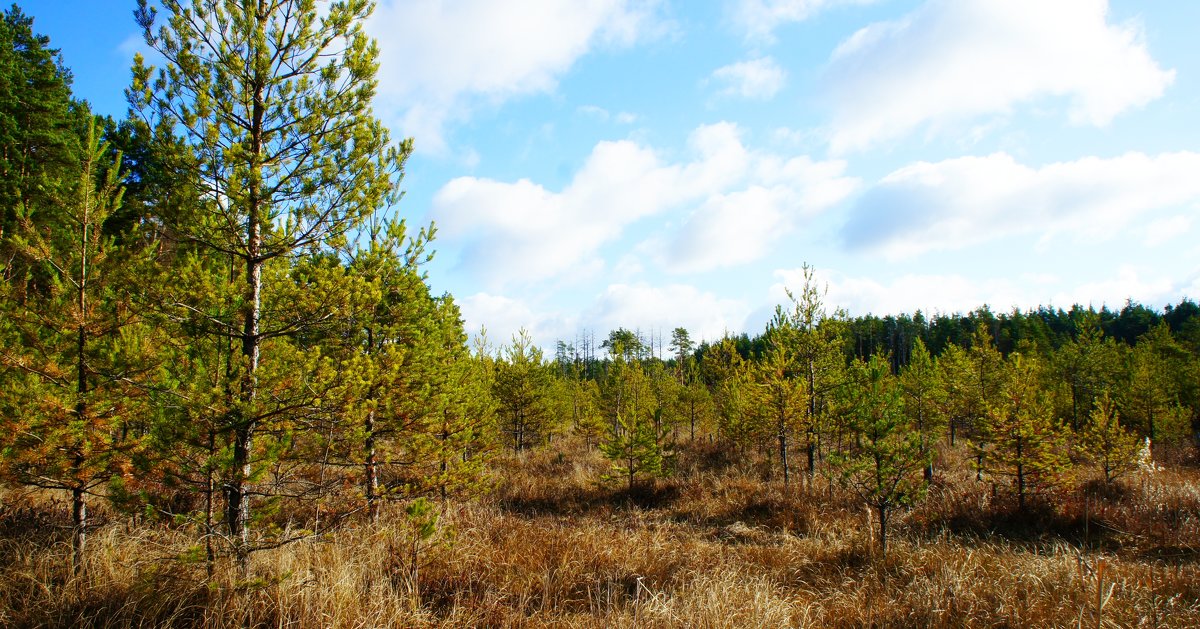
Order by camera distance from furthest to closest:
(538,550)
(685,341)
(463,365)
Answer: (685,341) < (463,365) < (538,550)

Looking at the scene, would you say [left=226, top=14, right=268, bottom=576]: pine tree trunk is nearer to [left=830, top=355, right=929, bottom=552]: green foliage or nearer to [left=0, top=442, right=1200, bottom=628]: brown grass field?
[left=0, top=442, right=1200, bottom=628]: brown grass field

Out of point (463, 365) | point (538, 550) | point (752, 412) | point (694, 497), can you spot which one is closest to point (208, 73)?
point (538, 550)

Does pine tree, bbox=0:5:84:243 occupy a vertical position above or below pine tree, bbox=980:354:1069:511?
above

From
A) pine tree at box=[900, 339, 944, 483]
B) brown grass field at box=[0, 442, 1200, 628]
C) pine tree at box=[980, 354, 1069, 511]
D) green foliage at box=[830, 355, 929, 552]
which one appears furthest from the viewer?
pine tree at box=[900, 339, 944, 483]

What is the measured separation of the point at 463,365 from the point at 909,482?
29.1ft

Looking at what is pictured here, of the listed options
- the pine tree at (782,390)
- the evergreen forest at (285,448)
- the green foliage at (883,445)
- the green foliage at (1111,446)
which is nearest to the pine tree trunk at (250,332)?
the evergreen forest at (285,448)

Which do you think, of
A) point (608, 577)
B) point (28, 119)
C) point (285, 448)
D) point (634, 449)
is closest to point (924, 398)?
point (634, 449)

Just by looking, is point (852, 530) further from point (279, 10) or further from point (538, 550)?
point (279, 10)

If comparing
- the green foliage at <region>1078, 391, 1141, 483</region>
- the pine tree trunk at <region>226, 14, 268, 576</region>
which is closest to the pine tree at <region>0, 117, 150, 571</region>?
the pine tree trunk at <region>226, 14, 268, 576</region>

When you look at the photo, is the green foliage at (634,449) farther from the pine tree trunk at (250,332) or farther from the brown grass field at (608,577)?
the pine tree trunk at (250,332)

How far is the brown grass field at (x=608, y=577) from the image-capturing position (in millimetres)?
4734

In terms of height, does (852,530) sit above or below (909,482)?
below

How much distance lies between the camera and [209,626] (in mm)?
4453

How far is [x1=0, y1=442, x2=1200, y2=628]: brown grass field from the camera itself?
4734 mm
